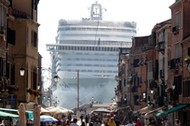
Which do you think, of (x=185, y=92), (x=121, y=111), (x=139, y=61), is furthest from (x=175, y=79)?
(x=121, y=111)

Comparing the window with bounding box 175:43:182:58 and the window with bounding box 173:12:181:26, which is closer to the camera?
the window with bounding box 175:43:182:58

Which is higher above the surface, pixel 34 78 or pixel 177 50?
pixel 177 50

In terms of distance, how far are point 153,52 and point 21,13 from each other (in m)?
44.4

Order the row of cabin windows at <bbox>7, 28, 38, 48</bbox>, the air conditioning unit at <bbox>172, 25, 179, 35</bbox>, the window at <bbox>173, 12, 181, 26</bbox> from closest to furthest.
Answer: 1. the row of cabin windows at <bbox>7, 28, 38, 48</bbox>
2. the window at <bbox>173, 12, 181, 26</bbox>
3. the air conditioning unit at <bbox>172, 25, 179, 35</bbox>

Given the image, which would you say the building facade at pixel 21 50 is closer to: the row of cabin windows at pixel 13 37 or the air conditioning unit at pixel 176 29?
the row of cabin windows at pixel 13 37

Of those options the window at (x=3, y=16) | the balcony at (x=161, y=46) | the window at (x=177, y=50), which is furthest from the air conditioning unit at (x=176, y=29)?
the window at (x=3, y=16)

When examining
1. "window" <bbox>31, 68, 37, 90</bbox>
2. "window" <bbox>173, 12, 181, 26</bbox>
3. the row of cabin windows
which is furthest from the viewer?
"window" <bbox>173, 12, 181, 26</bbox>

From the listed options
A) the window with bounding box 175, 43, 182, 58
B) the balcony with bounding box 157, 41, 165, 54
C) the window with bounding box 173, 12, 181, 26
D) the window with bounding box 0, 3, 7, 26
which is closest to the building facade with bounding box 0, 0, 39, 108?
the window with bounding box 0, 3, 7, 26

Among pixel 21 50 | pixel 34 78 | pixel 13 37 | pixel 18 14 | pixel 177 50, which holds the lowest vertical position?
pixel 34 78

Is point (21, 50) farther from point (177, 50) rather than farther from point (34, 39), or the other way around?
point (177, 50)

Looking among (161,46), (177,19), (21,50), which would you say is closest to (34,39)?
(21,50)

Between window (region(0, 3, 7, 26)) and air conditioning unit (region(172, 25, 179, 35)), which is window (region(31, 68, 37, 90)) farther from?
air conditioning unit (region(172, 25, 179, 35))

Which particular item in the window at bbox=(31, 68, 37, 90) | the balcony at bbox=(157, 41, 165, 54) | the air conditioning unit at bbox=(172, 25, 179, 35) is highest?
the air conditioning unit at bbox=(172, 25, 179, 35)

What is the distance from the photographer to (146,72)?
119 m
